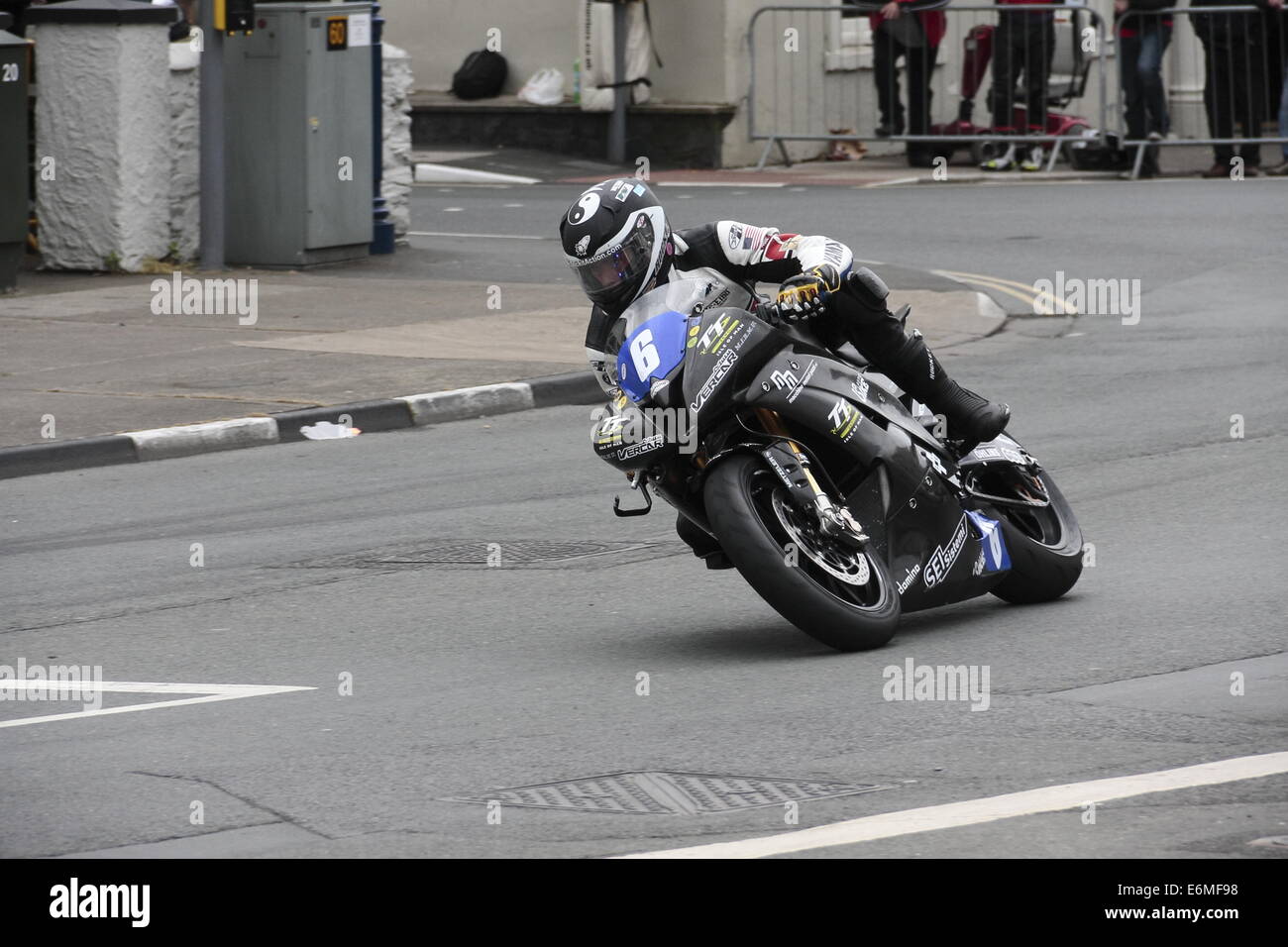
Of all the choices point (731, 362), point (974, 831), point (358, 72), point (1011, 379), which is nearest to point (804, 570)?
point (731, 362)

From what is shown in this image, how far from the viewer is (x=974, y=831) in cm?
542

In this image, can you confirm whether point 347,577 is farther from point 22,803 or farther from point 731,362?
point 22,803

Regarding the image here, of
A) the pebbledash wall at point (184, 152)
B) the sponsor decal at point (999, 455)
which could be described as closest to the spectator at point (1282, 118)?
the pebbledash wall at point (184, 152)

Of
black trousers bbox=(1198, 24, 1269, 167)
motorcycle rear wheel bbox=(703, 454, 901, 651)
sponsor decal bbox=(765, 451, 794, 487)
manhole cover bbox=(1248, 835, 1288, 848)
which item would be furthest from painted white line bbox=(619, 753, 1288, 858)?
black trousers bbox=(1198, 24, 1269, 167)

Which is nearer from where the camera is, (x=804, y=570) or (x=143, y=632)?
(x=804, y=570)

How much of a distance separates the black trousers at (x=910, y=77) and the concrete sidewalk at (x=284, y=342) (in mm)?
7743

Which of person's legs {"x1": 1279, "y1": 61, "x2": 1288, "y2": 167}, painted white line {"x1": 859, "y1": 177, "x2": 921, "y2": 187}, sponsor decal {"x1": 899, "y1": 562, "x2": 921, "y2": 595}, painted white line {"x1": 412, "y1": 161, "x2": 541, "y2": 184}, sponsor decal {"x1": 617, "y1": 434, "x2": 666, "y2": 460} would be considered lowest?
sponsor decal {"x1": 899, "y1": 562, "x2": 921, "y2": 595}

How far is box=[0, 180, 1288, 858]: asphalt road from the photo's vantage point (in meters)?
5.71

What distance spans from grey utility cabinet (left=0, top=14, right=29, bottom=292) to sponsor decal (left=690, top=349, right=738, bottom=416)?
1061cm

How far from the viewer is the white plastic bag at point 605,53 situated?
Result: 25.3 metres

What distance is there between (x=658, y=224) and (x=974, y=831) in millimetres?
2703

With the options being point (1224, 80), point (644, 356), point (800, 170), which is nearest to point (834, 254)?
point (644, 356)

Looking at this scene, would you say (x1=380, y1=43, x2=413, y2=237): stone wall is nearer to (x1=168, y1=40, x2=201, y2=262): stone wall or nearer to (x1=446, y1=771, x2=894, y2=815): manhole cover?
(x1=168, y1=40, x2=201, y2=262): stone wall

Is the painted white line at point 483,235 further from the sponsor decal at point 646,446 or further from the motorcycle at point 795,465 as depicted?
the sponsor decal at point 646,446
